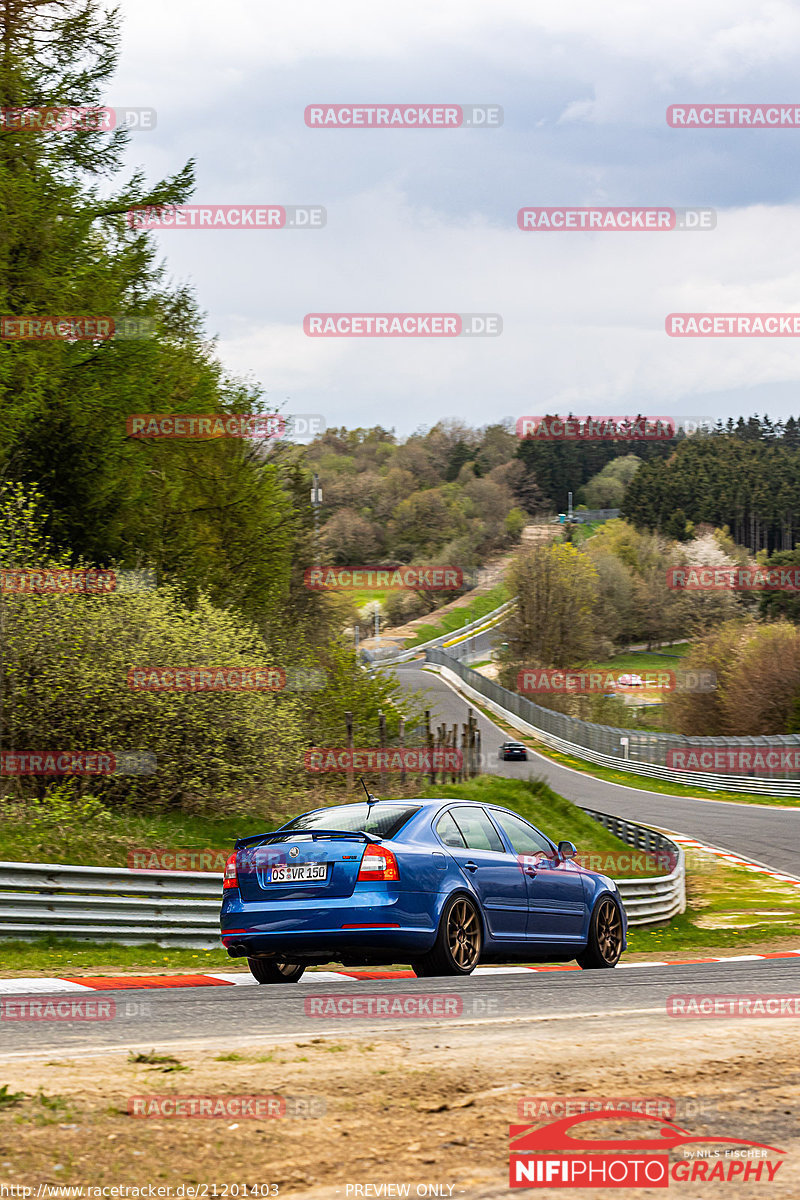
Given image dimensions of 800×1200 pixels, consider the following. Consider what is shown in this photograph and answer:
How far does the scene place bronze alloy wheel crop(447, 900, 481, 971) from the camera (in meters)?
8.97

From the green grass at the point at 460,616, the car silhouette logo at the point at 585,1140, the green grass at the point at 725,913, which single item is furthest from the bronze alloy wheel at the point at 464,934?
the green grass at the point at 460,616

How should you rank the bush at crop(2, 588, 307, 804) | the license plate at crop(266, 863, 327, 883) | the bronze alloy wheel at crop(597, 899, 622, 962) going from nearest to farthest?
the license plate at crop(266, 863, 327, 883) < the bronze alloy wheel at crop(597, 899, 622, 962) < the bush at crop(2, 588, 307, 804)

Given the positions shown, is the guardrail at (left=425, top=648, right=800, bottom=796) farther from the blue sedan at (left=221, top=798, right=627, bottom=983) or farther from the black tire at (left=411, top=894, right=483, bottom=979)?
the black tire at (left=411, top=894, right=483, bottom=979)

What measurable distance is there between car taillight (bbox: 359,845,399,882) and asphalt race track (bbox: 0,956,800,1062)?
2.45 ft

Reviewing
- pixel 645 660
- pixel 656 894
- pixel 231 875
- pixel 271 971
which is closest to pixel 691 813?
pixel 656 894

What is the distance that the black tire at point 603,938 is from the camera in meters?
10.8

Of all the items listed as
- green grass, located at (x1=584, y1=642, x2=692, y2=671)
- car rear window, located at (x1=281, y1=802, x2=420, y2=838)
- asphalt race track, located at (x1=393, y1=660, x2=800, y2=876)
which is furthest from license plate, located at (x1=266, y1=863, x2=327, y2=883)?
green grass, located at (x1=584, y1=642, x2=692, y2=671)

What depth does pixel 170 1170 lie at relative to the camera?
12.9 ft

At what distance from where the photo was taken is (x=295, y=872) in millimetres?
8766

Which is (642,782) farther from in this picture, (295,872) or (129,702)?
(295,872)

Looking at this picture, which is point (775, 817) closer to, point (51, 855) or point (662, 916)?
point (662, 916)

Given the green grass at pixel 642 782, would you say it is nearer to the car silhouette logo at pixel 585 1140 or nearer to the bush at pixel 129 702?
the bush at pixel 129 702

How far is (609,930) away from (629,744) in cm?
5124

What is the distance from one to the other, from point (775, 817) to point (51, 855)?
33204mm
